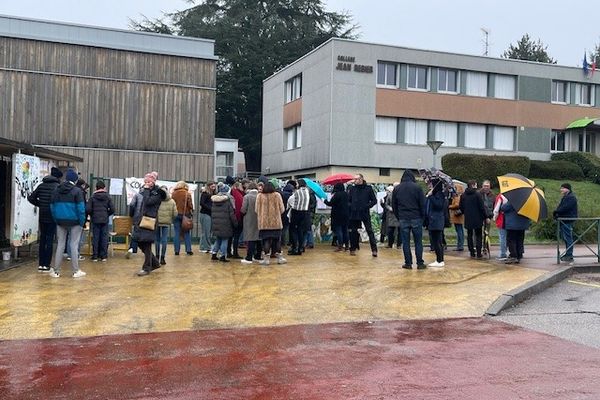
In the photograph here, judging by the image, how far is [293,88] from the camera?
36969mm

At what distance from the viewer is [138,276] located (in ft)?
36.5

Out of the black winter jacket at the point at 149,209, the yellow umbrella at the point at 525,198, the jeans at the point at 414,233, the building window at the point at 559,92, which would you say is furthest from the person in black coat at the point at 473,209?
the building window at the point at 559,92

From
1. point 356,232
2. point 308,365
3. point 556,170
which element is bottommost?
point 308,365

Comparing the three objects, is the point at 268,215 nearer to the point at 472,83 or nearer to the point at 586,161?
the point at 472,83

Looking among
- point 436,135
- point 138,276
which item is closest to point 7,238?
point 138,276

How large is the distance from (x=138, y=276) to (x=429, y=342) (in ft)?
20.1

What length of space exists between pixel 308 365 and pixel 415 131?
28.9m

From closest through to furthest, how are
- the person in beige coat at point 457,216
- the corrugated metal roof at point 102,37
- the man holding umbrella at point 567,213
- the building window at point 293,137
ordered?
1. the man holding umbrella at point 567,213
2. the person in beige coat at point 457,216
3. the corrugated metal roof at point 102,37
4. the building window at point 293,137

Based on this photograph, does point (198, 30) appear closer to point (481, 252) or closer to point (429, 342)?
point (481, 252)

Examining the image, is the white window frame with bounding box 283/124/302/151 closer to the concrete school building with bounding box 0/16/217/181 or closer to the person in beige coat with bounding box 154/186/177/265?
the concrete school building with bounding box 0/16/217/181

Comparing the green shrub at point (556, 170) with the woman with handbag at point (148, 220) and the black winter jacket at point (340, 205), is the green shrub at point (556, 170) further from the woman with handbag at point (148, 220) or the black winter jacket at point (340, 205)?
the woman with handbag at point (148, 220)

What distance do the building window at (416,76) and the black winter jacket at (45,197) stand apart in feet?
81.6

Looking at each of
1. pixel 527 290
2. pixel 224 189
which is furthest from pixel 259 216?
pixel 527 290

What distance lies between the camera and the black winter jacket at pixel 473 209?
13.2 meters
